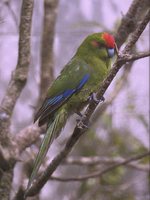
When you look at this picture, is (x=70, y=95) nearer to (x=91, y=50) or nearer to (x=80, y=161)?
(x=91, y=50)

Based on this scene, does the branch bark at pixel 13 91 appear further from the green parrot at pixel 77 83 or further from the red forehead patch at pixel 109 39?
the red forehead patch at pixel 109 39

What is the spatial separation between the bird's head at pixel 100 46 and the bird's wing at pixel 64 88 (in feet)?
0.26

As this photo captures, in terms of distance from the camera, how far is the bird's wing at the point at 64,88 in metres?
1.72

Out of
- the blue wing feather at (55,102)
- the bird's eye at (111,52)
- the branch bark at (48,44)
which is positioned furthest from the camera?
the branch bark at (48,44)

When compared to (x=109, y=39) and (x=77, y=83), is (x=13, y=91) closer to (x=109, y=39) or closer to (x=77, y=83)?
(x=77, y=83)

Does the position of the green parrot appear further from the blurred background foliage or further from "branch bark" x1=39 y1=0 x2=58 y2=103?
the blurred background foliage

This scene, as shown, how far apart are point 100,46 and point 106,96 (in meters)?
0.79

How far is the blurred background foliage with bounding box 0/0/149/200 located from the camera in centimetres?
267

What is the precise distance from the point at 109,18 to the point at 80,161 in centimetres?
93

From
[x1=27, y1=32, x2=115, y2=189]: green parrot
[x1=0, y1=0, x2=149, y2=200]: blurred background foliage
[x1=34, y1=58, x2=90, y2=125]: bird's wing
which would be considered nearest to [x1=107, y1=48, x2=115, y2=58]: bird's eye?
[x1=27, y1=32, x2=115, y2=189]: green parrot

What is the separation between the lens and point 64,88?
178cm

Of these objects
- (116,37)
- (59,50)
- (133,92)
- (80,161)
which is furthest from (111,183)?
(116,37)

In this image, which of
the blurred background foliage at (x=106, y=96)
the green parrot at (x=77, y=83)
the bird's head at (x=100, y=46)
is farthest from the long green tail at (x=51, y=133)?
the blurred background foliage at (x=106, y=96)

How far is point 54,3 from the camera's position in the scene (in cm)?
209
